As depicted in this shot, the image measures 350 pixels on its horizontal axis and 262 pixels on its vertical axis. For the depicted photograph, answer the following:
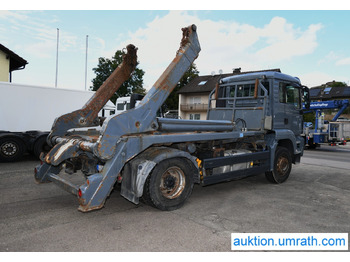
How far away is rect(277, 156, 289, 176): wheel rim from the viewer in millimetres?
7285

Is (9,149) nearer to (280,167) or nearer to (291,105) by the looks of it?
(280,167)

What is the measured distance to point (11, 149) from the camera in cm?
1012

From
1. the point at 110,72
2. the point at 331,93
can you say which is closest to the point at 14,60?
the point at 110,72

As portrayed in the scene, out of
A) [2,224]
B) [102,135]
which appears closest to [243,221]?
[102,135]

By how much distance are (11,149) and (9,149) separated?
6cm

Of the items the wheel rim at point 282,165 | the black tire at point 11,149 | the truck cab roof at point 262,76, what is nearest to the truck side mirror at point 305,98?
the truck cab roof at point 262,76

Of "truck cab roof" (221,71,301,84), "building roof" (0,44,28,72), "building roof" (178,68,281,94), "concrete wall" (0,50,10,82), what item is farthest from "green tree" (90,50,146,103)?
"truck cab roof" (221,71,301,84)

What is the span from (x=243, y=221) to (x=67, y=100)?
33.3ft

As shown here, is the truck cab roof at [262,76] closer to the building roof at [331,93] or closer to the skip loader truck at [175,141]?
the skip loader truck at [175,141]

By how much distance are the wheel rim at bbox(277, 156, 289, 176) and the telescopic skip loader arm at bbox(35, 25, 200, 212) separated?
3.71 m

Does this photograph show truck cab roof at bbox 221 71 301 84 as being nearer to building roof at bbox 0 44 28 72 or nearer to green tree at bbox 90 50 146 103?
building roof at bbox 0 44 28 72

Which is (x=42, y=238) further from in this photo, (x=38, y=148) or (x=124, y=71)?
(x=38, y=148)

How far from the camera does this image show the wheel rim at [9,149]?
9969 mm

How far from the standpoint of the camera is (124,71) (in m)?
6.92
